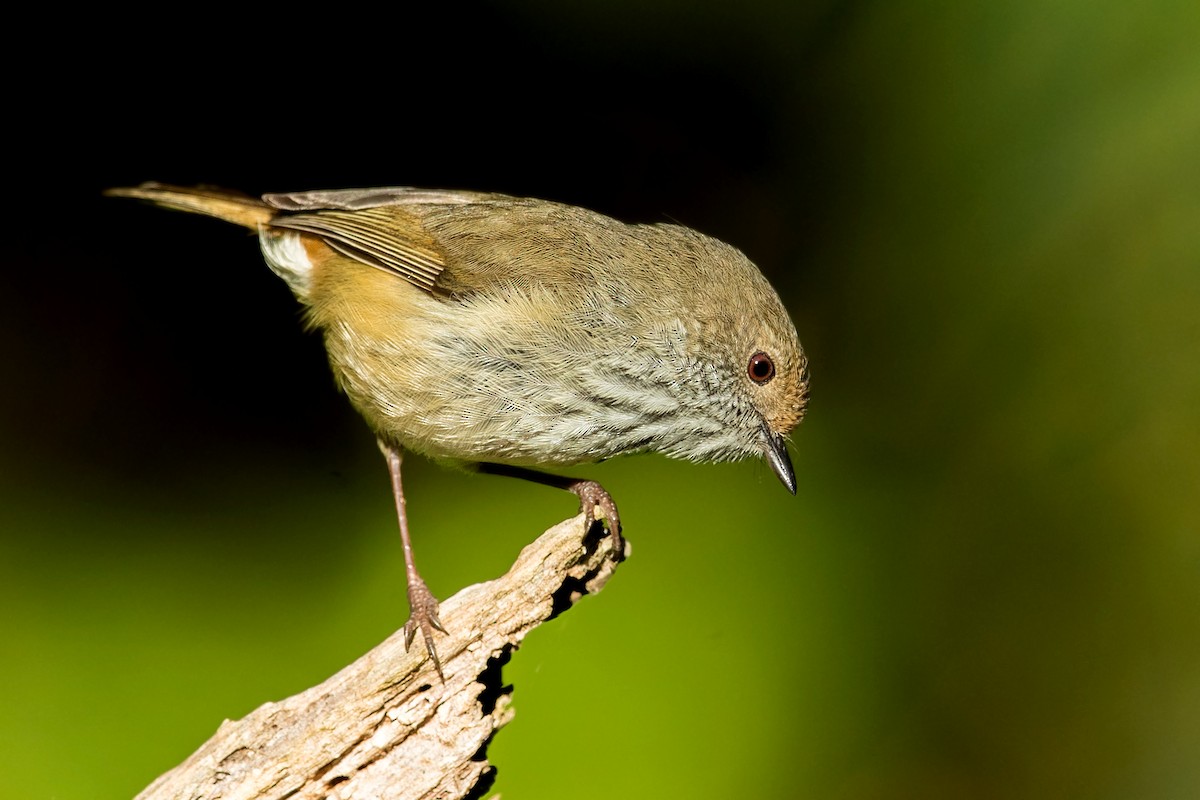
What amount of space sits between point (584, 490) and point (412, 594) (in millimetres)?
587

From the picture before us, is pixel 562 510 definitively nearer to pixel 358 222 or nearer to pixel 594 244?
pixel 594 244

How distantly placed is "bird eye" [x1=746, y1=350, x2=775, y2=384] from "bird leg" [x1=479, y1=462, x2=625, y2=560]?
0.56 meters

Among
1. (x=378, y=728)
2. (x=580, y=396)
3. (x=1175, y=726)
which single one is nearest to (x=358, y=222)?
(x=580, y=396)

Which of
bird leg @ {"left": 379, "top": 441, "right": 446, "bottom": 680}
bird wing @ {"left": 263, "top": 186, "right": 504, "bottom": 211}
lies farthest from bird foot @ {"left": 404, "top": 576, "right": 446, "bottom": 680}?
bird wing @ {"left": 263, "top": 186, "right": 504, "bottom": 211}

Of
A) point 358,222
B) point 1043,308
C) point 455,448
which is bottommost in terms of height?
point 1043,308

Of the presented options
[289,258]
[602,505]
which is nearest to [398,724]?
[602,505]

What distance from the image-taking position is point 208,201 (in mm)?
3666

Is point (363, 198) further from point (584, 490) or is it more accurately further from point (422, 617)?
point (422, 617)

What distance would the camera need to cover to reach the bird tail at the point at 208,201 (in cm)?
365

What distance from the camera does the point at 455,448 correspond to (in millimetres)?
3064

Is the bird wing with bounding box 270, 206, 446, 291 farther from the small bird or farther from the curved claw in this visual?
the curved claw

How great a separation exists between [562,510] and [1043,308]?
5.23 ft

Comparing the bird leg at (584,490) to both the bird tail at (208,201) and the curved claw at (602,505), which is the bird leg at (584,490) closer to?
the curved claw at (602,505)

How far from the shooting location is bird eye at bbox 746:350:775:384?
307 cm
